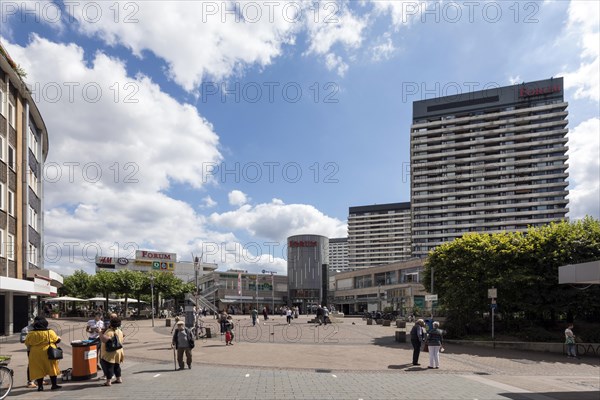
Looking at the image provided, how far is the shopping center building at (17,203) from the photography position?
27.9m

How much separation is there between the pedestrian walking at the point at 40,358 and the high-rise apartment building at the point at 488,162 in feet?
389

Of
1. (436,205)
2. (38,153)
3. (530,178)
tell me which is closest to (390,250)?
(436,205)

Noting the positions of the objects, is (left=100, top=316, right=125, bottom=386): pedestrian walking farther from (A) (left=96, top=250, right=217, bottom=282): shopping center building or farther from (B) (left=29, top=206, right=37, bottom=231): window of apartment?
(A) (left=96, top=250, right=217, bottom=282): shopping center building

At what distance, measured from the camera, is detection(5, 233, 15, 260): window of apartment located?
28.4 metres

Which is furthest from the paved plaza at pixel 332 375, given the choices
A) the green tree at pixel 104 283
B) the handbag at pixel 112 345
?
the green tree at pixel 104 283

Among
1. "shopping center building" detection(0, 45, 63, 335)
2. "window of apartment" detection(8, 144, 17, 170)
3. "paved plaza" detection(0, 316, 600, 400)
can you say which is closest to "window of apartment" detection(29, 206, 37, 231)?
"shopping center building" detection(0, 45, 63, 335)

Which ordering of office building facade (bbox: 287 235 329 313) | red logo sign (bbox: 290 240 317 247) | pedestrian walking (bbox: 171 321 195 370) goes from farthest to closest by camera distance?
red logo sign (bbox: 290 240 317 247), office building facade (bbox: 287 235 329 313), pedestrian walking (bbox: 171 321 195 370)

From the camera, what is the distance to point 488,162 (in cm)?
12556

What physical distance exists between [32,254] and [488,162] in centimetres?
11278

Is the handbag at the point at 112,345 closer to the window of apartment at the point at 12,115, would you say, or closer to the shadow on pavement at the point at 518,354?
the shadow on pavement at the point at 518,354

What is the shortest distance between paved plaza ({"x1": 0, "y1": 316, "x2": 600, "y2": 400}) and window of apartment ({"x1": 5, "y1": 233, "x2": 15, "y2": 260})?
7.42m

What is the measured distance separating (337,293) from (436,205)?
1672 inches

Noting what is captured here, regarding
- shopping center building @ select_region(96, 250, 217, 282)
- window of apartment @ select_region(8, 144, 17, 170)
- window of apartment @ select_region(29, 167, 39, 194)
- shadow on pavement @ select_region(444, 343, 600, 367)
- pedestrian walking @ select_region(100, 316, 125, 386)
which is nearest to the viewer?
pedestrian walking @ select_region(100, 316, 125, 386)

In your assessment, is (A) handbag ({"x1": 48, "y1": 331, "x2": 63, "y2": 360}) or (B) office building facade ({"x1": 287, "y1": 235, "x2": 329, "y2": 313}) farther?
(B) office building facade ({"x1": 287, "y1": 235, "x2": 329, "y2": 313})
